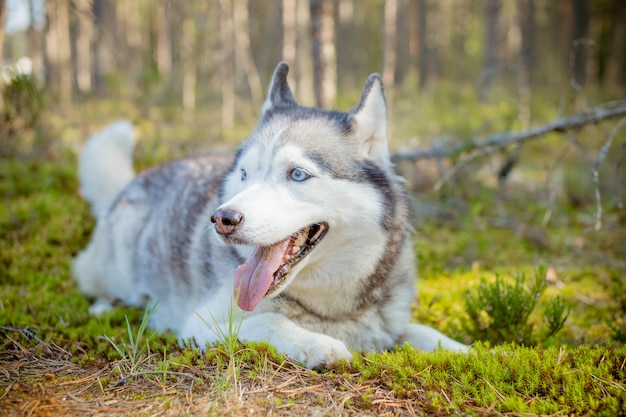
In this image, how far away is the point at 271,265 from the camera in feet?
8.42

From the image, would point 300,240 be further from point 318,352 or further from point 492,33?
point 492,33

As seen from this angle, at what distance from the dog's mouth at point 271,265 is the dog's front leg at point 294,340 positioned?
162 millimetres

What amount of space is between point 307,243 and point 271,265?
247 millimetres

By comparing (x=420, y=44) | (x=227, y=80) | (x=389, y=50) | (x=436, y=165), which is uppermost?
(x=420, y=44)

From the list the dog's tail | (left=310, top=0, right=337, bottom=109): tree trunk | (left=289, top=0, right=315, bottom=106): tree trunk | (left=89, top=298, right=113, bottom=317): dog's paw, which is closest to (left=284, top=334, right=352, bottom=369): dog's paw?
(left=89, top=298, right=113, bottom=317): dog's paw

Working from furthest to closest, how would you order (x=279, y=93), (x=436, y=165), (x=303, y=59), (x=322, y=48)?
(x=303, y=59), (x=436, y=165), (x=322, y=48), (x=279, y=93)

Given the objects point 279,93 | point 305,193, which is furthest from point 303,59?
point 305,193

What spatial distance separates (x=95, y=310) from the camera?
379cm

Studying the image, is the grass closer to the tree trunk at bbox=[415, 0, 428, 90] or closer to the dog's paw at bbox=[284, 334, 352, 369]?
the dog's paw at bbox=[284, 334, 352, 369]

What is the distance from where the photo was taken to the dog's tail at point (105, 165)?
5.00 metres

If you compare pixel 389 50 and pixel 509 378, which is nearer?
pixel 509 378

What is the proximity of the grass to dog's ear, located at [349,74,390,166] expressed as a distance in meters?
1.20

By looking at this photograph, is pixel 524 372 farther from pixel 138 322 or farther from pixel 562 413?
pixel 138 322

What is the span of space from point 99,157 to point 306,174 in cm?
320
